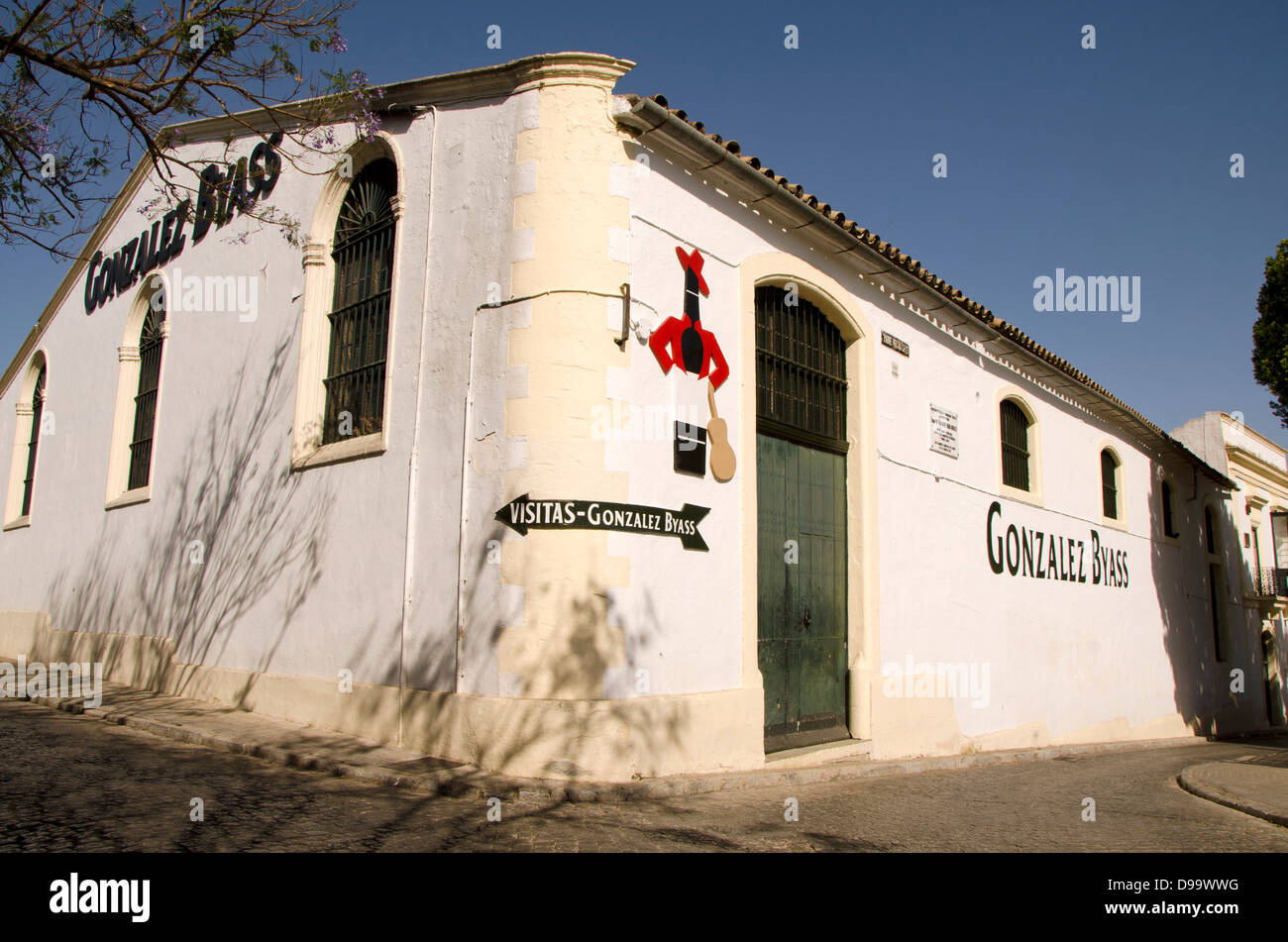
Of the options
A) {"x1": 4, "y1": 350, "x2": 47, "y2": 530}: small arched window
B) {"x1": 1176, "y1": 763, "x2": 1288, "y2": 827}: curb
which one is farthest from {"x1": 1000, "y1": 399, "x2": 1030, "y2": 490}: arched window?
{"x1": 4, "y1": 350, "x2": 47, "y2": 530}: small arched window

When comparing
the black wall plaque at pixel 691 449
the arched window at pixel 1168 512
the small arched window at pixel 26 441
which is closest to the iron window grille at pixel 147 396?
the small arched window at pixel 26 441

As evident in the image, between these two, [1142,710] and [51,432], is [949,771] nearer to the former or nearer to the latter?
[1142,710]

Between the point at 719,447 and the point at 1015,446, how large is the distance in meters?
7.32

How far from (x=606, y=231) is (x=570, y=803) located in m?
4.21

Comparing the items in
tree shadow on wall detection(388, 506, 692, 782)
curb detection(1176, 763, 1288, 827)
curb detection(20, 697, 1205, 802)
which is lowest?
curb detection(1176, 763, 1288, 827)

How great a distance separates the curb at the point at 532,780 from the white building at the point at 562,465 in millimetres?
252

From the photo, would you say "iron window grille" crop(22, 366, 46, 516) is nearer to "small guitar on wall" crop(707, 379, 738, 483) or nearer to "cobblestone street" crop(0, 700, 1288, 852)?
"cobblestone street" crop(0, 700, 1288, 852)

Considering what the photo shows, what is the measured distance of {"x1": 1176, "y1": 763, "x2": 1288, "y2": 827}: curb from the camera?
6.12m

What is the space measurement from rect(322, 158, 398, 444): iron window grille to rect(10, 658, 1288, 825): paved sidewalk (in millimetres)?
2791

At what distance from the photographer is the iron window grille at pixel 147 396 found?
12.3 m

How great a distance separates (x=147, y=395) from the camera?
1262 centimetres

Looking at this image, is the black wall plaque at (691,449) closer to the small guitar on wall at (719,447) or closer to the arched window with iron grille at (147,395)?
the small guitar on wall at (719,447)
